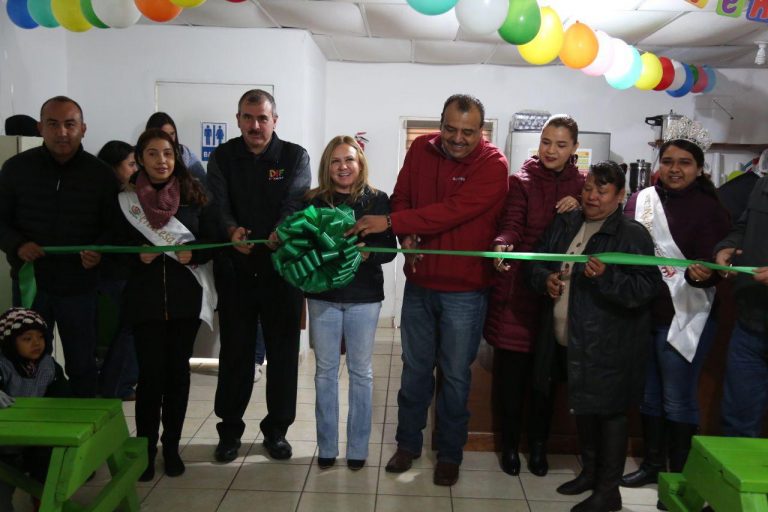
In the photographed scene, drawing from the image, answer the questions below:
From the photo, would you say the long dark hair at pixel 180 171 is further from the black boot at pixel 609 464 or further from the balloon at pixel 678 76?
the balloon at pixel 678 76

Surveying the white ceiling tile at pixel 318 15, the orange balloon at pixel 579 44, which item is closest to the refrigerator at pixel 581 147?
the orange balloon at pixel 579 44

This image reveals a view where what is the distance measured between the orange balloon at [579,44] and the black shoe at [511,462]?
8.71 feet

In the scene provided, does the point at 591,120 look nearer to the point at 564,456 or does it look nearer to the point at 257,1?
the point at 257,1

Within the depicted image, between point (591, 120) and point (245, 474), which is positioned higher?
point (591, 120)

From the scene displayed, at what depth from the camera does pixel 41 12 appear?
3562mm

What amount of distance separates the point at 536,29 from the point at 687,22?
1624 millimetres

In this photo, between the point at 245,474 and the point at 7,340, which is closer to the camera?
the point at 7,340

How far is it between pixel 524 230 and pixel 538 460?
42.7 inches

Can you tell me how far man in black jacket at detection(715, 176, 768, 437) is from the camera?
94.7 inches

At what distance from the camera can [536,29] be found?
12.0 ft

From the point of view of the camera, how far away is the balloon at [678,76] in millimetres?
5062

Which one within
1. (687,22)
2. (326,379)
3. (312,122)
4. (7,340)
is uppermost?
(687,22)

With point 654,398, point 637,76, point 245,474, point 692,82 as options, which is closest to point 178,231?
point 245,474

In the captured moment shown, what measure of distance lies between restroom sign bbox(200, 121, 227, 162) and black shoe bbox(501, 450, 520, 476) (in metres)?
3.18
